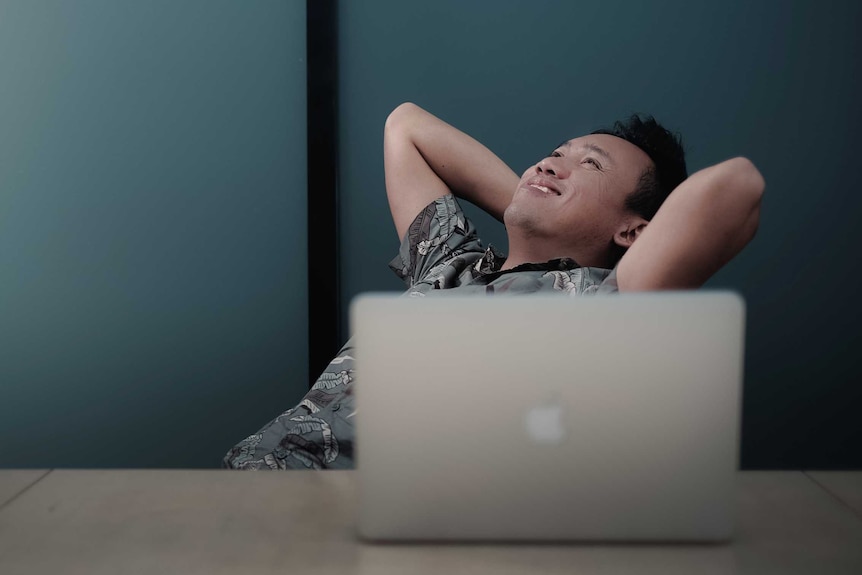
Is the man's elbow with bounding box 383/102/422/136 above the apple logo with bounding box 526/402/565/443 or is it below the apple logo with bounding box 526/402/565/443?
above

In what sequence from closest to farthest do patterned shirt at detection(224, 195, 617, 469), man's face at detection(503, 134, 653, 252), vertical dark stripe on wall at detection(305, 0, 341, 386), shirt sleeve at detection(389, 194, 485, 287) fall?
patterned shirt at detection(224, 195, 617, 469)
man's face at detection(503, 134, 653, 252)
shirt sleeve at detection(389, 194, 485, 287)
vertical dark stripe on wall at detection(305, 0, 341, 386)

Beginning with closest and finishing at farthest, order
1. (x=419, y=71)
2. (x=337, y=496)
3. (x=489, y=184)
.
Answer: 1. (x=337, y=496)
2. (x=489, y=184)
3. (x=419, y=71)

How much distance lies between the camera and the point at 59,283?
2158 millimetres

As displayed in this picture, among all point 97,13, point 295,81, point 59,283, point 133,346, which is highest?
point 97,13

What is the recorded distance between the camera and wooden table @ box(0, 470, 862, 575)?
60 centimetres

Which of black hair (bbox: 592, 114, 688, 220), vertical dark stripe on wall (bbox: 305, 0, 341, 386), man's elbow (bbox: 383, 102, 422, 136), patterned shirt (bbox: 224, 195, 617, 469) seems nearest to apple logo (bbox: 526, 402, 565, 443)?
patterned shirt (bbox: 224, 195, 617, 469)

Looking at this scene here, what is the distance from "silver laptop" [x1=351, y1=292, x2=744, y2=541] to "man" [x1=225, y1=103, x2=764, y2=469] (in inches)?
25.8

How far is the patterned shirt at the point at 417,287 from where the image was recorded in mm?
1462

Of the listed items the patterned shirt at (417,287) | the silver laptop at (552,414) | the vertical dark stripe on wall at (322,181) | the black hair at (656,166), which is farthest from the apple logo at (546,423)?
the vertical dark stripe on wall at (322,181)

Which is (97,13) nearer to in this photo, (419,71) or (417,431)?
(419,71)

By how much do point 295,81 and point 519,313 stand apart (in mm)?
1674

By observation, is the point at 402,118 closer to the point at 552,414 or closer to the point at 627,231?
the point at 627,231

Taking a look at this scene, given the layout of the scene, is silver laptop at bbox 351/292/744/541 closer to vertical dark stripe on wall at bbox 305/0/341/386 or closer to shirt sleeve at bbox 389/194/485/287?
shirt sleeve at bbox 389/194/485/287

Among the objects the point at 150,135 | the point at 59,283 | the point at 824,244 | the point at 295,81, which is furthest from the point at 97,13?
the point at 824,244
